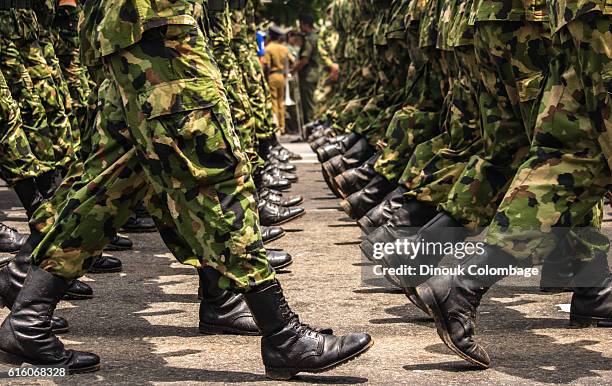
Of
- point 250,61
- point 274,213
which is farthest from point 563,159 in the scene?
point 250,61

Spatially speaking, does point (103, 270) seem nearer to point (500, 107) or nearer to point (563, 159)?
point (500, 107)

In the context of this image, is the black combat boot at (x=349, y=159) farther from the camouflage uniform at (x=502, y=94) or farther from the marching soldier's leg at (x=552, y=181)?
the marching soldier's leg at (x=552, y=181)

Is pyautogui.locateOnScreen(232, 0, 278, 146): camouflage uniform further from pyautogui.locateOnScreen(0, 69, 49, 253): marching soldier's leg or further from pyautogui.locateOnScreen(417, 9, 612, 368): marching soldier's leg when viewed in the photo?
pyautogui.locateOnScreen(417, 9, 612, 368): marching soldier's leg

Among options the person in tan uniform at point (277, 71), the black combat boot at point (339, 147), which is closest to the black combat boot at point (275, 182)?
the black combat boot at point (339, 147)

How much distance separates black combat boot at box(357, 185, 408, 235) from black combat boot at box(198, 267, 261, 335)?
1.94 metres

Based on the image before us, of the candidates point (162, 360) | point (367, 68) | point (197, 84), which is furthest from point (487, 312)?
point (367, 68)

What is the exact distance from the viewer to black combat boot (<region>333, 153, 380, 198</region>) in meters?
8.56

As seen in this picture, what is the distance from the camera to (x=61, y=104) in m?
7.56

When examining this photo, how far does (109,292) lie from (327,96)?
12.5 m

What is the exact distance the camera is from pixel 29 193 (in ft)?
23.6

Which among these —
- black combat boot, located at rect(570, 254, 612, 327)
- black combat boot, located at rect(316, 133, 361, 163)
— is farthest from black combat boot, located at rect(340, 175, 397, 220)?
black combat boot, located at rect(570, 254, 612, 327)

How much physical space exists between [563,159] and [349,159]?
4.96 metres

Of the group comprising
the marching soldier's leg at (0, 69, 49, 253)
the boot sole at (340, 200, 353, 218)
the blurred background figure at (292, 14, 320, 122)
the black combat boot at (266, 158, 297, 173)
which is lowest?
the blurred background figure at (292, 14, 320, 122)

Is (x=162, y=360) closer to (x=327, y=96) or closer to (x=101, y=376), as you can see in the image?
(x=101, y=376)
